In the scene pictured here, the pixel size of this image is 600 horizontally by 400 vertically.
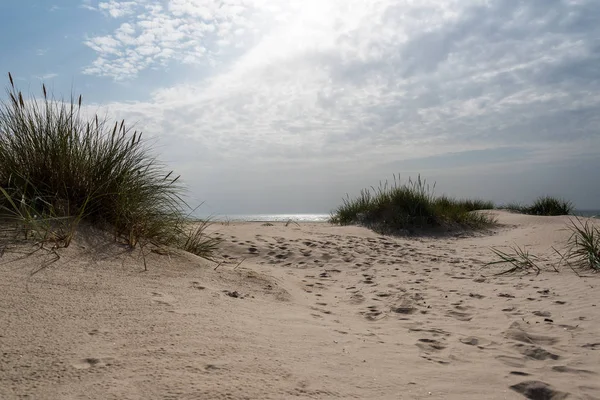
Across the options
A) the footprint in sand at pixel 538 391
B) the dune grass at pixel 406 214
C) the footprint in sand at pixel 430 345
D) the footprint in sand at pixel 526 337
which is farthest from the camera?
the dune grass at pixel 406 214

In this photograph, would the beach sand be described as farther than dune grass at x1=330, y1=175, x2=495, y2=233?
No

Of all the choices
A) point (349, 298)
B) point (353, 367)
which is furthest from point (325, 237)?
point (353, 367)

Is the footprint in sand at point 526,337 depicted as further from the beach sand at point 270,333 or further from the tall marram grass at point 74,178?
the tall marram grass at point 74,178

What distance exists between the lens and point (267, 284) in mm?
3875

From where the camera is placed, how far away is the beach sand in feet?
5.70

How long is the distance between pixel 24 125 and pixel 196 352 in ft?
9.24

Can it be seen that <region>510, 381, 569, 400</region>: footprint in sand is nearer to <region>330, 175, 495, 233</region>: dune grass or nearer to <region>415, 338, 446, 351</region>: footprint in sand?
<region>415, 338, 446, 351</region>: footprint in sand

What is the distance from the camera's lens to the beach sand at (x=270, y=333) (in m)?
1.74

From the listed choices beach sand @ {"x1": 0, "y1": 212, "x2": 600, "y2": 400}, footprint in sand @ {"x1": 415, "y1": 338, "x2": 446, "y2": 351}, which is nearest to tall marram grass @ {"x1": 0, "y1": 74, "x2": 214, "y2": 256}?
beach sand @ {"x1": 0, "y1": 212, "x2": 600, "y2": 400}

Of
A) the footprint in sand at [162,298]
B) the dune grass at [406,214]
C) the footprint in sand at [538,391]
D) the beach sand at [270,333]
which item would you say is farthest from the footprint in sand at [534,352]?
the dune grass at [406,214]

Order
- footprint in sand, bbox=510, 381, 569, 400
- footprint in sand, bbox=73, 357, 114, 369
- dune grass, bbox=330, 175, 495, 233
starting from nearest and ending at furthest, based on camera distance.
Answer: footprint in sand, bbox=73, 357, 114, 369, footprint in sand, bbox=510, 381, 569, 400, dune grass, bbox=330, 175, 495, 233

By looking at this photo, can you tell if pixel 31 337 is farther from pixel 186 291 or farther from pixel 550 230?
pixel 550 230

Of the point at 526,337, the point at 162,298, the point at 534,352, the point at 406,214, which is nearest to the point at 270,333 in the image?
the point at 162,298

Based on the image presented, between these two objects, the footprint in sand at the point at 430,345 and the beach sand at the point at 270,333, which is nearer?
the beach sand at the point at 270,333
